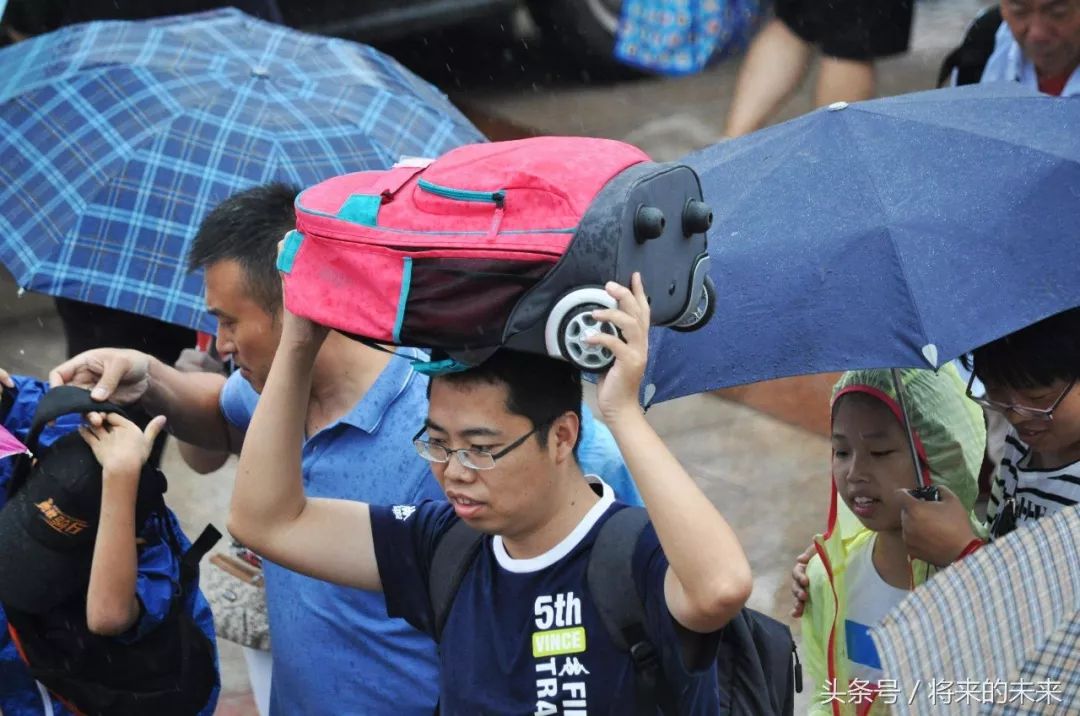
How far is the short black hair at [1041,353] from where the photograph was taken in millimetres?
3076

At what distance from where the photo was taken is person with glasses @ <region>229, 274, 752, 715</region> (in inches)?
93.6

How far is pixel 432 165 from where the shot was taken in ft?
8.29

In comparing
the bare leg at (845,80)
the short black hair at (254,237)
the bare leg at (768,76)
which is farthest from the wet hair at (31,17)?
the short black hair at (254,237)

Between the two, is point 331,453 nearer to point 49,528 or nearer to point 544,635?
point 49,528

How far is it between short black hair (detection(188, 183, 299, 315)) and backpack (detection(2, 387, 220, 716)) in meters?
0.40

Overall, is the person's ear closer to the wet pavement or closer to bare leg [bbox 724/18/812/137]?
the wet pavement

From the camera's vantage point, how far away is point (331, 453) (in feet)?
10.7

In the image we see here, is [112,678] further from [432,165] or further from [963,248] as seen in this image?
[963,248]

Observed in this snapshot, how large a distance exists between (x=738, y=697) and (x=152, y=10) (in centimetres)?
456

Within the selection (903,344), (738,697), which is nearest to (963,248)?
(903,344)

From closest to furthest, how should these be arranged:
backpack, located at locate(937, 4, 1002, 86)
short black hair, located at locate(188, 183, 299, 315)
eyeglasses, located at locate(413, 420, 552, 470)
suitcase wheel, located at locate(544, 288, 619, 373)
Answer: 1. suitcase wheel, located at locate(544, 288, 619, 373)
2. eyeglasses, located at locate(413, 420, 552, 470)
3. short black hair, located at locate(188, 183, 299, 315)
4. backpack, located at locate(937, 4, 1002, 86)

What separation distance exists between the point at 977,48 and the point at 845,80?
91 cm

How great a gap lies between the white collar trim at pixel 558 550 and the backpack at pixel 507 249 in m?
0.37

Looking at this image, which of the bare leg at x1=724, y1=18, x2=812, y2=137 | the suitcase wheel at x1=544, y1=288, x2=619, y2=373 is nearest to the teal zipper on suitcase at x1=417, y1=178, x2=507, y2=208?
the suitcase wheel at x1=544, y1=288, x2=619, y2=373
